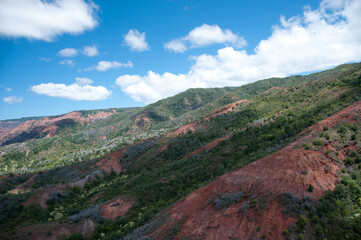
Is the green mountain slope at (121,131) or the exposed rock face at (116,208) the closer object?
the exposed rock face at (116,208)

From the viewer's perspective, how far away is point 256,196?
49.1 feet

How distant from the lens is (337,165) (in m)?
15.7

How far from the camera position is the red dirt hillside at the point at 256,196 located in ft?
43.0

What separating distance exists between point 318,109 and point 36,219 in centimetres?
5003

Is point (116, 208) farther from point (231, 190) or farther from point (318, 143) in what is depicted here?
point (318, 143)

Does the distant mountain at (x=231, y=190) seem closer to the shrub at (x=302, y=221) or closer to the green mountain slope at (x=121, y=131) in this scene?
the shrub at (x=302, y=221)

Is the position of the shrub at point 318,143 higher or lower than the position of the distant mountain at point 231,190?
higher

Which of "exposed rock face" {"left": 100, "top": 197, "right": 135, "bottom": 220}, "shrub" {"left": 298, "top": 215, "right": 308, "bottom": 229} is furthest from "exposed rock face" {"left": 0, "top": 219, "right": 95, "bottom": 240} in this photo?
"shrub" {"left": 298, "top": 215, "right": 308, "bottom": 229}

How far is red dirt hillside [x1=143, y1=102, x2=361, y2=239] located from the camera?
13109mm

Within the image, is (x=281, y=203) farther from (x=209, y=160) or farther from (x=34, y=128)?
(x=34, y=128)

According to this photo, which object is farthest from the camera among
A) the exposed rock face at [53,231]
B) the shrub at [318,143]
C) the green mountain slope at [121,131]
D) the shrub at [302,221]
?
the green mountain slope at [121,131]

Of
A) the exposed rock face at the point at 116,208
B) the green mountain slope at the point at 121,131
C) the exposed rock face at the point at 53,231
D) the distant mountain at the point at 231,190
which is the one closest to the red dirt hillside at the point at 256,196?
the distant mountain at the point at 231,190

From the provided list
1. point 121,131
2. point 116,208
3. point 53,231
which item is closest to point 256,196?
point 116,208

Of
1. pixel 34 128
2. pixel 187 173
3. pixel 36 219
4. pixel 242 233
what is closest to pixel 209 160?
pixel 187 173
